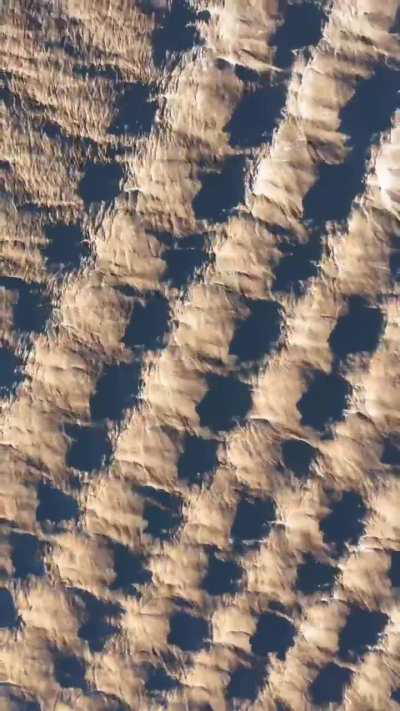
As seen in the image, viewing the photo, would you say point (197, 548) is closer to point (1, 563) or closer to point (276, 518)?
point (276, 518)

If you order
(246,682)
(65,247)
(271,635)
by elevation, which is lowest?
(246,682)

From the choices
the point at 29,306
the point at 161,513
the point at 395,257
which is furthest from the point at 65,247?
the point at 395,257

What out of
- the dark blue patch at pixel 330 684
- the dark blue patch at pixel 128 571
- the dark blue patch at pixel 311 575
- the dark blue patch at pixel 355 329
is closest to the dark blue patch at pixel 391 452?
the dark blue patch at pixel 355 329

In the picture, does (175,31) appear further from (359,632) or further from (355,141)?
(359,632)

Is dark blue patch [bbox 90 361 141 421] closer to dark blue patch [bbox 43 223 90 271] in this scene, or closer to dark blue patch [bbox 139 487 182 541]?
dark blue patch [bbox 139 487 182 541]

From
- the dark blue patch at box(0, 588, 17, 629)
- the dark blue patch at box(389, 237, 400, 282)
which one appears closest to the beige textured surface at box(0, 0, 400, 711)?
the dark blue patch at box(389, 237, 400, 282)

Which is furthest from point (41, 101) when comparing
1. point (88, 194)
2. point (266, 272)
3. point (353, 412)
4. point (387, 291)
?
point (353, 412)
